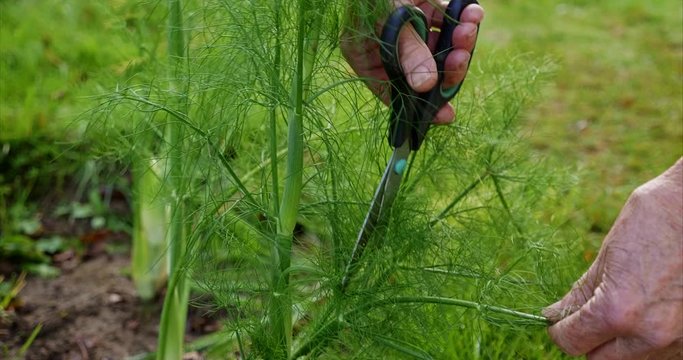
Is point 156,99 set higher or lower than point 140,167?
higher

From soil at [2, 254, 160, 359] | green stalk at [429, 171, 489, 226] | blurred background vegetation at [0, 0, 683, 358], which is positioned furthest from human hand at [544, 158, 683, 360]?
soil at [2, 254, 160, 359]

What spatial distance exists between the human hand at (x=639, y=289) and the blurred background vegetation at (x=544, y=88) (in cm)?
49

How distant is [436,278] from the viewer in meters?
1.38

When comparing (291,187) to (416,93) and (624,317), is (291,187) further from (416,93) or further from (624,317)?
(624,317)

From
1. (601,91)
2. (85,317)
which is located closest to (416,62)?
(85,317)

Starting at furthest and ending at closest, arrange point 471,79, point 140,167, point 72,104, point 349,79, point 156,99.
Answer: point 72,104, point 140,167, point 471,79, point 156,99, point 349,79

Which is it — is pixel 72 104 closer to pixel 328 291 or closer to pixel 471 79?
pixel 471 79

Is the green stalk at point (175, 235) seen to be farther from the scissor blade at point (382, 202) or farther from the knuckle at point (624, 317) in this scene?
the knuckle at point (624, 317)

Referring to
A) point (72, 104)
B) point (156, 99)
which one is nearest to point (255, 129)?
point (156, 99)

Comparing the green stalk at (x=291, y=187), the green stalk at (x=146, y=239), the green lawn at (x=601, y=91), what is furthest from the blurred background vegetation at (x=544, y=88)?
the green stalk at (x=291, y=187)

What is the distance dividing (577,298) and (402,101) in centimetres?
41

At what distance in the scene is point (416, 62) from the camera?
1.22 m

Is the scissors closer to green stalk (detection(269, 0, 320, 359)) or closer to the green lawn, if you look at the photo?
green stalk (detection(269, 0, 320, 359))

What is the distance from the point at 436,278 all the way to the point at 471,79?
0.54 meters
